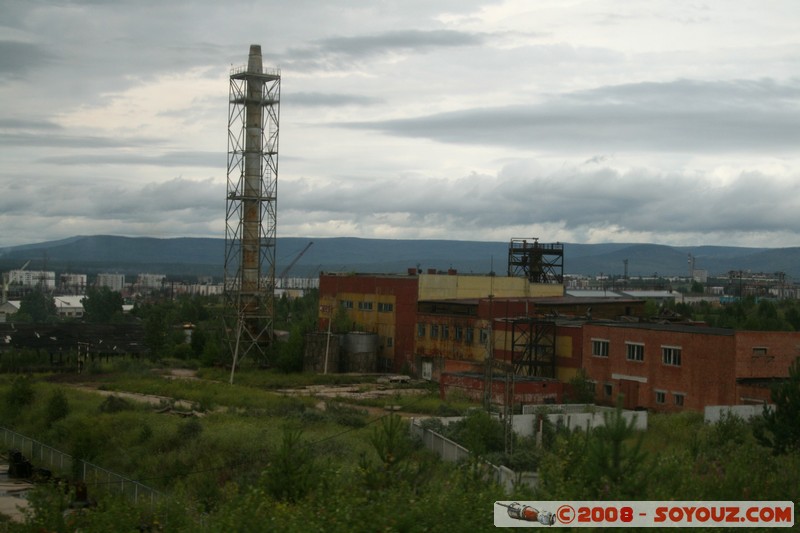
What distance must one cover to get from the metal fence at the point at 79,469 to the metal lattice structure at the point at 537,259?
37.7 meters

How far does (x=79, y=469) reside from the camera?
30531 millimetres

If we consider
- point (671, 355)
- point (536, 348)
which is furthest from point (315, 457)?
point (536, 348)

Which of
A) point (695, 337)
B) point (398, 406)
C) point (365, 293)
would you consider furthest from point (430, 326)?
point (695, 337)

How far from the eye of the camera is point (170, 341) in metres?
63.0

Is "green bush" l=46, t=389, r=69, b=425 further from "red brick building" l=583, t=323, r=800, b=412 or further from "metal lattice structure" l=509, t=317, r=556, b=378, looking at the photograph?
"red brick building" l=583, t=323, r=800, b=412

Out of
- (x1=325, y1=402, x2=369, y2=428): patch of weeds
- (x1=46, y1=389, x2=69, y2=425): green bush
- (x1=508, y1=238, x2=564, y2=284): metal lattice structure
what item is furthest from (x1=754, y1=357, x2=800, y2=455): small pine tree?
(x1=508, y1=238, x2=564, y2=284): metal lattice structure

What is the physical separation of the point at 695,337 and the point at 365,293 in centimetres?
2324

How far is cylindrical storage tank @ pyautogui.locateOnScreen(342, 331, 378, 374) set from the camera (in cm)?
5225

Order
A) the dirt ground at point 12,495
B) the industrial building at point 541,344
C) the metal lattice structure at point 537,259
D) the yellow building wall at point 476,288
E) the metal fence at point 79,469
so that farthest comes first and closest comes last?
the metal lattice structure at point 537,259
the yellow building wall at point 476,288
the industrial building at point 541,344
the metal fence at point 79,469
the dirt ground at point 12,495

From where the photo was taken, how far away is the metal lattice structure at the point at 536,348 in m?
41.6

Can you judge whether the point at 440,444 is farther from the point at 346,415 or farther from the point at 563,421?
the point at 346,415

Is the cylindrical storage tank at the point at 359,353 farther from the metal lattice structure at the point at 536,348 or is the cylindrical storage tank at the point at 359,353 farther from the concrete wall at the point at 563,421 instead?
the concrete wall at the point at 563,421

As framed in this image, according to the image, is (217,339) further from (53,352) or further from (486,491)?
(486,491)

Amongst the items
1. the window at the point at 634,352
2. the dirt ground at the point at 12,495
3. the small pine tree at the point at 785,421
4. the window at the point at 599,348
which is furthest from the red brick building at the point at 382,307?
the small pine tree at the point at 785,421
